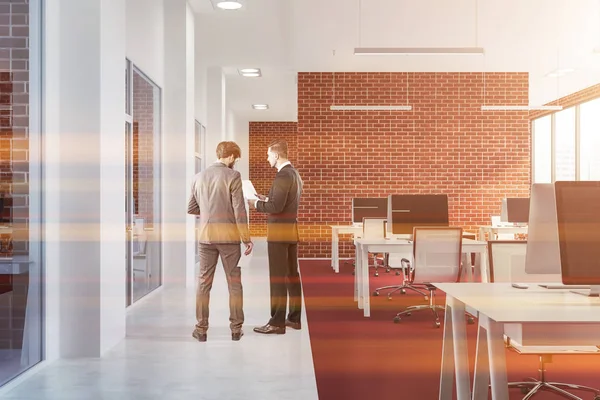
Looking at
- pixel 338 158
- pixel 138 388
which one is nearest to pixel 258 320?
pixel 138 388

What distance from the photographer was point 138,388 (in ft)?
13.7

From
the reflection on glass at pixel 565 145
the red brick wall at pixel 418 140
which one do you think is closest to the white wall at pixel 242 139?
the red brick wall at pixel 418 140

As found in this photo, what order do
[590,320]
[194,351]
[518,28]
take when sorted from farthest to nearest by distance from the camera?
[518,28] → [194,351] → [590,320]

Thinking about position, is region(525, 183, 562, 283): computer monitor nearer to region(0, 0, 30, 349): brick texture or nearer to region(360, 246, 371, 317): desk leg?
region(0, 0, 30, 349): brick texture

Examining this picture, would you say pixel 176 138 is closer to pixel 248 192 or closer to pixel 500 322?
pixel 248 192

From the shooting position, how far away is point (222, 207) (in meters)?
5.41

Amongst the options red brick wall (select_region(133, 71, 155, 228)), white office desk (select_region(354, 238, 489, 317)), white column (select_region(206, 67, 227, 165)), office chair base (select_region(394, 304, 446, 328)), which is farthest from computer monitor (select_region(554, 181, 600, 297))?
white column (select_region(206, 67, 227, 165))

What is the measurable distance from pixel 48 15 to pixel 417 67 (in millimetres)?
8882

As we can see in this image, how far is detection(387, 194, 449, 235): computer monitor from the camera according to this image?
23.2 feet

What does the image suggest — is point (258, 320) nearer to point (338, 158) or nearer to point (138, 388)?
point (138, 388)

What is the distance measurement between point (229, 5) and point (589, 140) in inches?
348

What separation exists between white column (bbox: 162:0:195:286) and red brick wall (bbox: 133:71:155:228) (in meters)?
0.43

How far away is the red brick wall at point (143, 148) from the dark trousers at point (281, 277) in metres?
2.58

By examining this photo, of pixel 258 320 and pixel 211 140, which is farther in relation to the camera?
pixel 211 140
